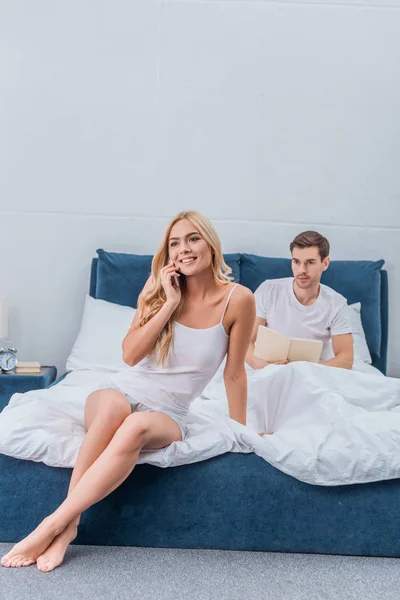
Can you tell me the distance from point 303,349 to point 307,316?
14.4 inches

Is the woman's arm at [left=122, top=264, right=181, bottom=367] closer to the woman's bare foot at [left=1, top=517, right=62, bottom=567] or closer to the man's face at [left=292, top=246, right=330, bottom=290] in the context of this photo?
the woman's bare foot at [left=1, top=517, right=62, bottom=567]

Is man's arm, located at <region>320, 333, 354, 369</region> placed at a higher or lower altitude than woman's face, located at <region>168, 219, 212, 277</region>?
lower

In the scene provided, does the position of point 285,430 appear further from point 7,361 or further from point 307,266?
point 7,361

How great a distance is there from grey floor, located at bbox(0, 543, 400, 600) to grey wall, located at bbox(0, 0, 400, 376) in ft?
7.66

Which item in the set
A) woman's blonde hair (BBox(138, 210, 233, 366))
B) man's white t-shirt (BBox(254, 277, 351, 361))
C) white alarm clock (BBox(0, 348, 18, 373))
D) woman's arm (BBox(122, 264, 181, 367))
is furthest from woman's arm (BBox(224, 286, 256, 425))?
white alarm clock (BBox(0, 348, 18, 373))

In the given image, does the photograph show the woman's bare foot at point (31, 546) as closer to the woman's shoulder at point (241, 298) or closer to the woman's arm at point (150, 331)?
the woman's arm at point (150, 331)

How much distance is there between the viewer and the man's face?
155 inches

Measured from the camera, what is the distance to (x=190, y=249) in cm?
266

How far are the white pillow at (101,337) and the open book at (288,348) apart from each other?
2.66 feet

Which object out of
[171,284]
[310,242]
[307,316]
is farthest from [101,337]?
[171,284]

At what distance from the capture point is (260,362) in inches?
139

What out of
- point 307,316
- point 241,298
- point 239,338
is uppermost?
point 241,298

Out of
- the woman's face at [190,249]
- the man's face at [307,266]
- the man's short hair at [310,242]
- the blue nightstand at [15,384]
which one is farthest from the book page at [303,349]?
the blue nightstand at [15,384]

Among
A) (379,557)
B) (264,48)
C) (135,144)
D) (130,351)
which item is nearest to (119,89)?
(135,144)
